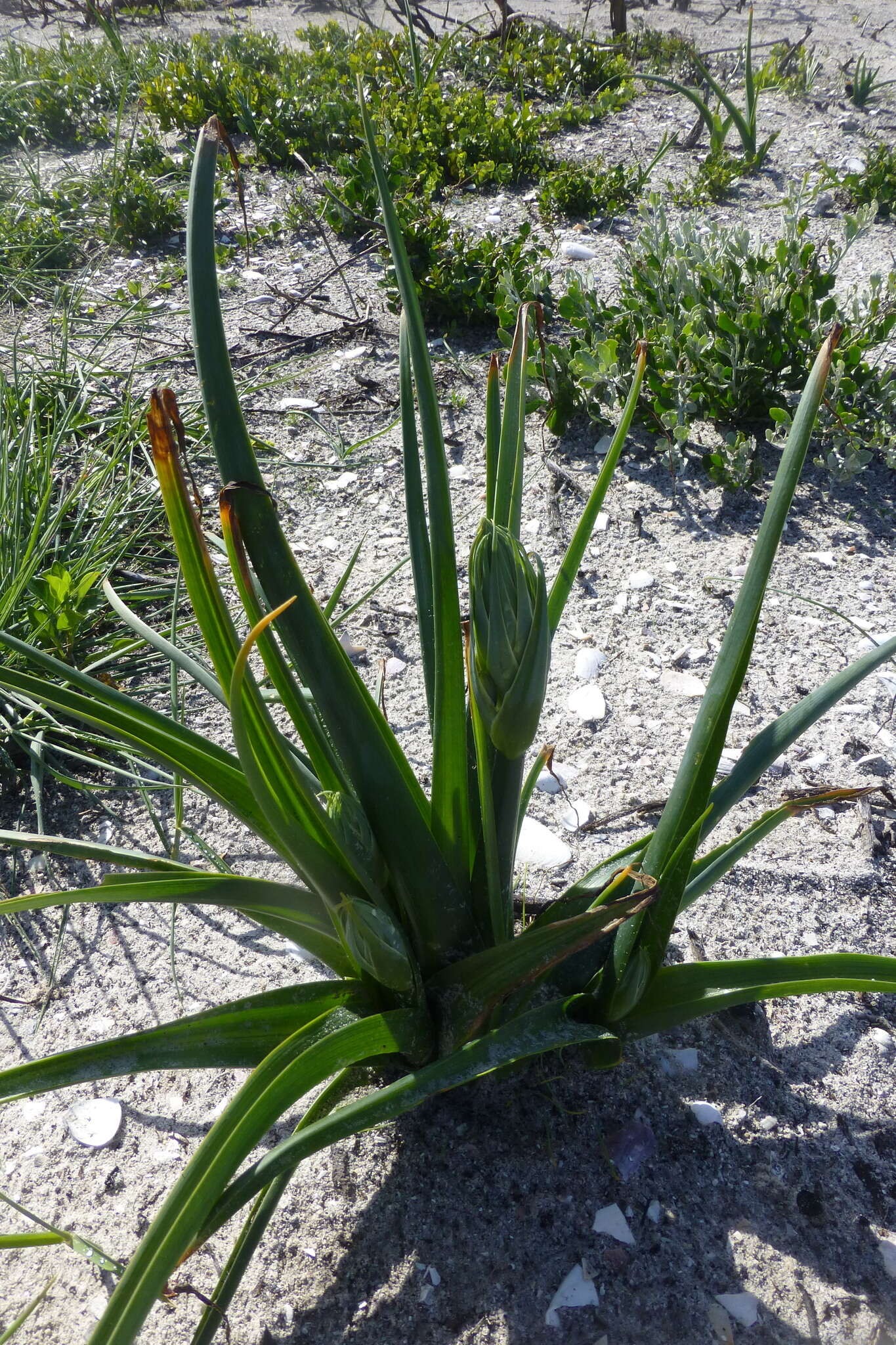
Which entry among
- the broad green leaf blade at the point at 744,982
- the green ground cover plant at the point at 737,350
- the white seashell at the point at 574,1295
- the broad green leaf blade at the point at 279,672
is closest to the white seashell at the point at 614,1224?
the white seashell at the point at 574,1295

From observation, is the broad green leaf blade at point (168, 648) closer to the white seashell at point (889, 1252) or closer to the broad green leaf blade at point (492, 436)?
the broad green leaf blade at point (492, 436)

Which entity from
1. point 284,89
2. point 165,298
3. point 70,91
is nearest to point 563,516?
point 165,298

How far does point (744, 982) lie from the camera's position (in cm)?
97

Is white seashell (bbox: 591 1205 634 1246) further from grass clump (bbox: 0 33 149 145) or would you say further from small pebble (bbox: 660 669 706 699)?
grass clump (bbox: 0 33 149 145)

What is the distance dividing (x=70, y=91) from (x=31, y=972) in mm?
6290

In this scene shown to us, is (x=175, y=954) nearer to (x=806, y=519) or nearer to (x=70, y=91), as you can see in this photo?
(x=806, y=519)

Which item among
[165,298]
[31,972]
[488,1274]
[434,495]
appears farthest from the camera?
[165,298]

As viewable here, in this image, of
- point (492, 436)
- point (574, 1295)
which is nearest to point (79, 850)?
point (492, 436)

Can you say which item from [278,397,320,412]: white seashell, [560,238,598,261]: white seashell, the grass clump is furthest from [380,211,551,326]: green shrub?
the grass clump

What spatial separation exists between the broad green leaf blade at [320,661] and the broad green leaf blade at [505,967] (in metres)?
0.06

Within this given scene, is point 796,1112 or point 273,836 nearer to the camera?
point 273,836

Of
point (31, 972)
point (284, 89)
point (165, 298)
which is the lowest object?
point (31, 972)

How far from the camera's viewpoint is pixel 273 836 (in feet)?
3.27

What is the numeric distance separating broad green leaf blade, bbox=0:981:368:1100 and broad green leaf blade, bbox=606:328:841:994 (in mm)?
357
